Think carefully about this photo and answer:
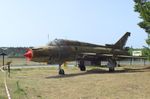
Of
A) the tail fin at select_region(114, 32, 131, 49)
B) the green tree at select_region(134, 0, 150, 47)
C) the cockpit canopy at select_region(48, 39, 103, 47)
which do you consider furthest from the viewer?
the tail fin at select_region(114, 32, 131, 49)

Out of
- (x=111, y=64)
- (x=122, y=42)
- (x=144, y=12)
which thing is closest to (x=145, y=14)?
(x=144, y=12)

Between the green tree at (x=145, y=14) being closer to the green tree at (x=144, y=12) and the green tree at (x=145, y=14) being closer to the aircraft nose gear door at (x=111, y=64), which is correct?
the green tree at (x=144, y=12)

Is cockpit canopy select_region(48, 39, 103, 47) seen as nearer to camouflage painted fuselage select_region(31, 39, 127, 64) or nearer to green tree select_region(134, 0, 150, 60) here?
camouflage painted fuselage select_region(31, 39, 127, 64)

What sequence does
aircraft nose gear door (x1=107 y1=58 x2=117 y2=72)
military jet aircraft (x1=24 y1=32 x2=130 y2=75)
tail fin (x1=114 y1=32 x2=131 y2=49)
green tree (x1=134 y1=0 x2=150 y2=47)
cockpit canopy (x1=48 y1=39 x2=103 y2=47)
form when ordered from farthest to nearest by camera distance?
tail fin (x1=114 y1=32 x2=131 y2=49) < aircraft nose gear door (x1=107 y1=58 x2=117 y2=72) < cockpit canopy (x1=48 y1=39 x2=103 y2=47) < military jet aircraft (x1=24 y1=32 x2=130 y2=75) < green tree (x1=134 y1=0 x2=150 y2=47)

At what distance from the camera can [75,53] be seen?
31438 mm

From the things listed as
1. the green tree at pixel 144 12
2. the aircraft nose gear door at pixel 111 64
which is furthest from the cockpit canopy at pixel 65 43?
the green tree at pixel 144 12

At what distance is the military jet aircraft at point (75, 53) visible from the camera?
2803 centimetres

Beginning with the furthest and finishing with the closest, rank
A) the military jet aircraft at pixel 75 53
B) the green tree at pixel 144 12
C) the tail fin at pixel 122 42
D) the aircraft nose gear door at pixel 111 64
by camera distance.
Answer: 1. the tail fin at pixel 122 42
2. the aircraft nose gear door at pixel 111 64
3. the military jet aircraft at pixel 75 53
4. the green tree at pixel 144 12

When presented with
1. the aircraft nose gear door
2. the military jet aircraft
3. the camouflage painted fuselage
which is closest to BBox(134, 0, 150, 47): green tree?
the aircraft nose gear door

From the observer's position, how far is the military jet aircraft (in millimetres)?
A: 28031

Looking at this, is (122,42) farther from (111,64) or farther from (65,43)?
(65,43)

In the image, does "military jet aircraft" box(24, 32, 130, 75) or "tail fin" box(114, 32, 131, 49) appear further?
"tail fin" box(114, 32, 131, 49)

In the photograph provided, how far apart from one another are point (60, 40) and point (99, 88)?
1242 centimetres

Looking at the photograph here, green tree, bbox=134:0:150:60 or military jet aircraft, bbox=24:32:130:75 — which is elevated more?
green tree, bbox=134:0:150:60
